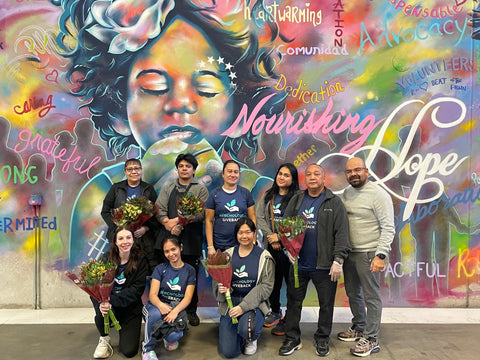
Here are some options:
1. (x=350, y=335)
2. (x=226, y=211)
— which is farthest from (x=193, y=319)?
(x=350, y=335)

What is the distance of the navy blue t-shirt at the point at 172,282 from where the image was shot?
3900mm

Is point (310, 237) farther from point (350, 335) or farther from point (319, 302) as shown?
point (350, 335)

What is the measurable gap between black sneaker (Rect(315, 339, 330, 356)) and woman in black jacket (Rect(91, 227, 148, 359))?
5.66 ft

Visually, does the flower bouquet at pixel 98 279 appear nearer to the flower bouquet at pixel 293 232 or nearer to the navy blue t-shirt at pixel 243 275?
the navy blue t-shirt at pixel 243 275

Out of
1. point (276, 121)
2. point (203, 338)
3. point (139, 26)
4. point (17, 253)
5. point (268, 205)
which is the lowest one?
point (203, 338)

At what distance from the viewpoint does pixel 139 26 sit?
4949 mm

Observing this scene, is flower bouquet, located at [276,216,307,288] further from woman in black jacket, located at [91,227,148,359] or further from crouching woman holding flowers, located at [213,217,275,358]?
woman in black jacket, located at [91,227,148,359]

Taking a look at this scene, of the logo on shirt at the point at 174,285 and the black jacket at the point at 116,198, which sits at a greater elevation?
the black jacket at the point at 116,198

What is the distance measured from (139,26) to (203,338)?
376 cm

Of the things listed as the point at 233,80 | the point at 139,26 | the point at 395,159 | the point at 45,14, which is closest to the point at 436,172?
the point at 395,159

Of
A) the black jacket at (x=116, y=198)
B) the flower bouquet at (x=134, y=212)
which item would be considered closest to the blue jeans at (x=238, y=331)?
the flower bouquet at (x=134, y=212)

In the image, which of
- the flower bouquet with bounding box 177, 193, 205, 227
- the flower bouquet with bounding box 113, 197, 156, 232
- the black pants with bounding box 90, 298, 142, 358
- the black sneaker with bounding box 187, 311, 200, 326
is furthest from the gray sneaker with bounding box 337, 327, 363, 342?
the flower bouquet with bounding box 113, 197, 156, 232

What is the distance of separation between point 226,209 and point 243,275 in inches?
29.0

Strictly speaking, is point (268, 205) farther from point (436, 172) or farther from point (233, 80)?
point (436, 172)
